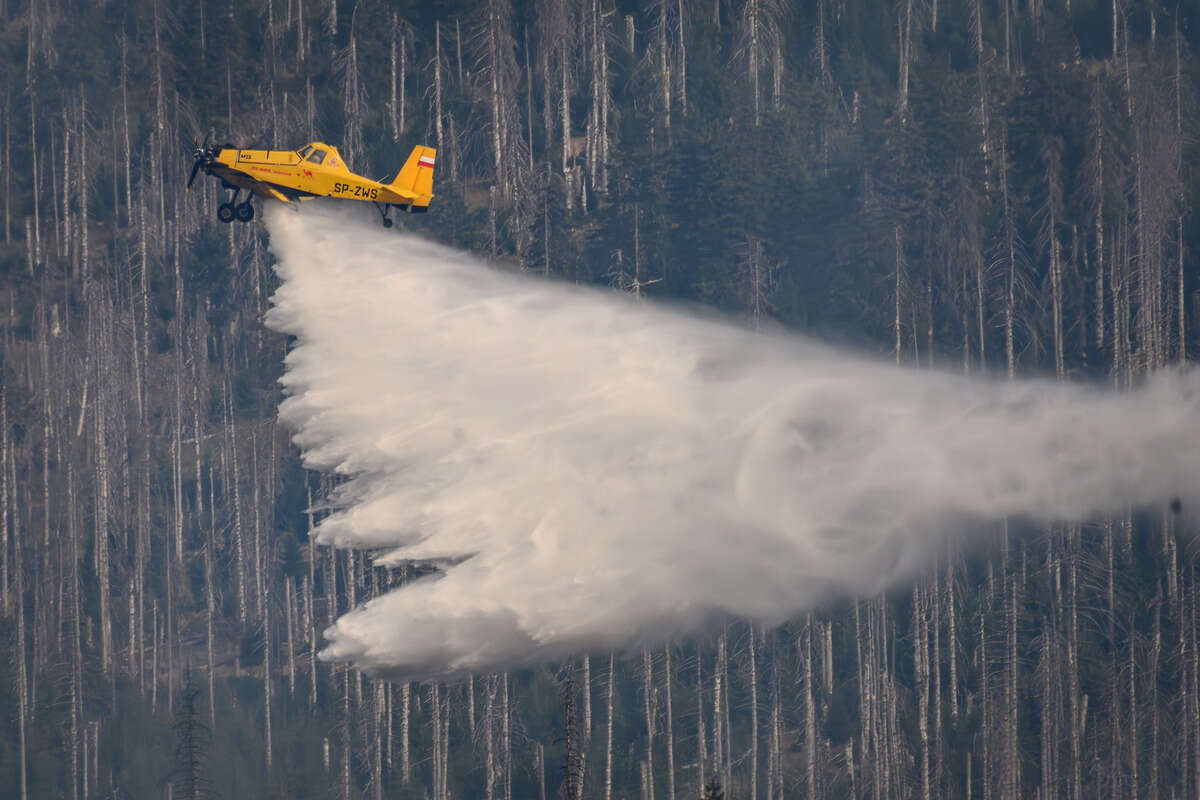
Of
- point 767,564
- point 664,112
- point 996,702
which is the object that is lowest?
point 996,702

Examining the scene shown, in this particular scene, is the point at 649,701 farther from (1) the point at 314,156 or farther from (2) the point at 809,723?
(1) the point at 314,156

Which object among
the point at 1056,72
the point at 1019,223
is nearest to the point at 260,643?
the point at 1019,223

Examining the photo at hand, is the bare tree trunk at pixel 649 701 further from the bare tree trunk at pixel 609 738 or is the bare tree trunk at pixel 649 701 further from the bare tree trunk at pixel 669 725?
the bare tree trunk at pixel 609 738

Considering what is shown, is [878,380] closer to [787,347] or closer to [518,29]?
[787,347]

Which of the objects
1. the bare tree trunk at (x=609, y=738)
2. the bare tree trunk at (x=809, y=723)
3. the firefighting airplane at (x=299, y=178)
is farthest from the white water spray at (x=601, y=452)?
the bare tree trunk at (x=609, y=738)

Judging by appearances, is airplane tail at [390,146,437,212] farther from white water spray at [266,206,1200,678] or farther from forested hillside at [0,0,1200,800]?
forested hillside at [0,0,1200,800]

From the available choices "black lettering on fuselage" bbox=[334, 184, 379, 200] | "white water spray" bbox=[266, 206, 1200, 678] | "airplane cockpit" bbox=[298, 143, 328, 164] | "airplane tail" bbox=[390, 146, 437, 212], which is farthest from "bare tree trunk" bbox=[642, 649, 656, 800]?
"airplane cockpit" bbox=[298, 143, 328, 164]

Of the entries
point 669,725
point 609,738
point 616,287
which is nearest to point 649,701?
point 669,725

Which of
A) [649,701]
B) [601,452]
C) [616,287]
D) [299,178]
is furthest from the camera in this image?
[616,287]
